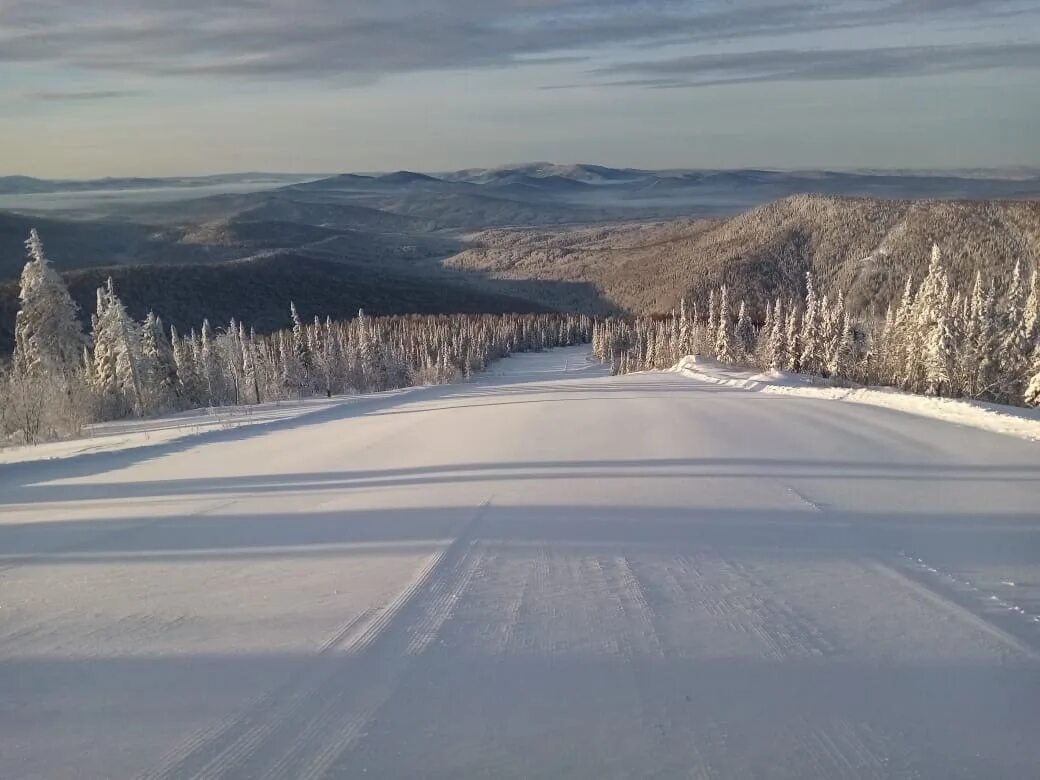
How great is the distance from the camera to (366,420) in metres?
18.2

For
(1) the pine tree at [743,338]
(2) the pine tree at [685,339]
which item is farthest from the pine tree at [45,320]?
(2) the pine tree at [685,339]

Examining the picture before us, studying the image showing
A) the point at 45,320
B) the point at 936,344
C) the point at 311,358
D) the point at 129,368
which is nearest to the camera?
the point at 45,320

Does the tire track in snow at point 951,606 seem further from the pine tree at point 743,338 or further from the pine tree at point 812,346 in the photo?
the pine tree at point 743,338

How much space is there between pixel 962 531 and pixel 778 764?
424cm

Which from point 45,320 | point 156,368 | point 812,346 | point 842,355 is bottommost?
point 156,368

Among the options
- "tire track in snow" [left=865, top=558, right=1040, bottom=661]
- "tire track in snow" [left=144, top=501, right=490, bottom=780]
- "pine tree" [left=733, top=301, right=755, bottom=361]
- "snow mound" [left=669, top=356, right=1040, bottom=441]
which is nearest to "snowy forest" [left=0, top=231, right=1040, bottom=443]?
"pine tree" [left=733, top=301, right=755, bottom=361]

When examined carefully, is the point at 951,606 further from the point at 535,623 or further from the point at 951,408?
the point at 951,408

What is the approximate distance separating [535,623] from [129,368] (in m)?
39.0

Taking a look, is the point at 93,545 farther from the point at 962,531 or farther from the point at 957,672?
the point at 962,531

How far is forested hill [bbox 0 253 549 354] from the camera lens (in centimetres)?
14438

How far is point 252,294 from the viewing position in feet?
551

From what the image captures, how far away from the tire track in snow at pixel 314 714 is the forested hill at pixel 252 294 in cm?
12940

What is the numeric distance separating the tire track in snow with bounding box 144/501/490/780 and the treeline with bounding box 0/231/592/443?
1787 cm

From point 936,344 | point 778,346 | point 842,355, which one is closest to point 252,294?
point 778,346
